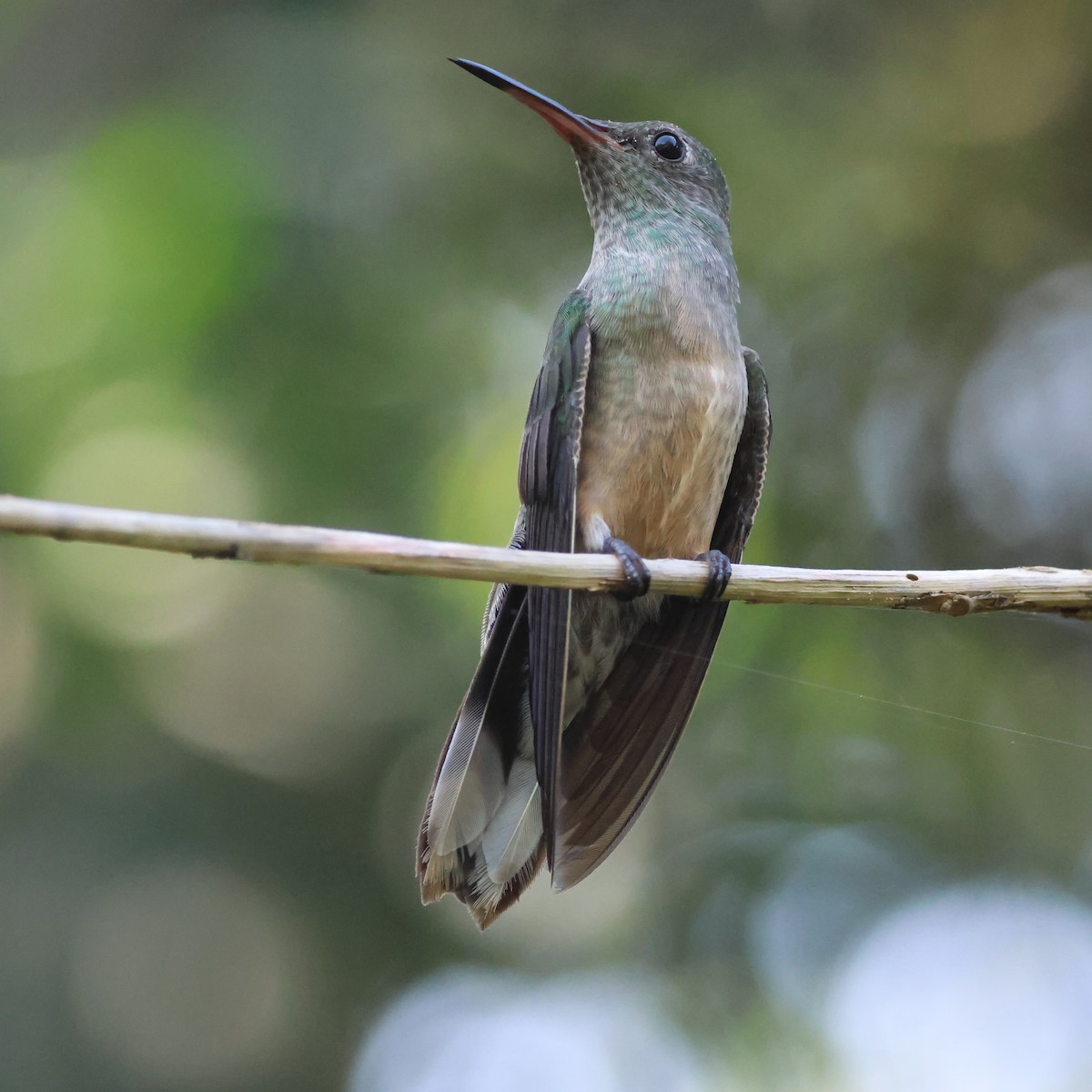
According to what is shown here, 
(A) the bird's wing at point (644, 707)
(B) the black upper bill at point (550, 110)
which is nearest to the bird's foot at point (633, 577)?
(A) the bird's wing at point (644, 707)

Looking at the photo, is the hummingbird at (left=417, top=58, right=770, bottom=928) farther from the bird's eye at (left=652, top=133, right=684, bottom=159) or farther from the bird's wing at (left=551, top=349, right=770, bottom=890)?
the bird's eye at (left=652, top=133, right=684, bottom=159)

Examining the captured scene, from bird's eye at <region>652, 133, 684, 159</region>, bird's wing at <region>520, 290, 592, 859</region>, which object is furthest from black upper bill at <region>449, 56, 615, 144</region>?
bird's wing at <region>520, 290, 592, 859</region>

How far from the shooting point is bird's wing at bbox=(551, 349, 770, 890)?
3688 mm

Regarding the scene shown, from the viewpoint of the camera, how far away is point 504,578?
249 cm

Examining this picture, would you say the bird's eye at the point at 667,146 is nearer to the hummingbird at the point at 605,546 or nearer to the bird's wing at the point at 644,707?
the hummingbird at the point at 605,546

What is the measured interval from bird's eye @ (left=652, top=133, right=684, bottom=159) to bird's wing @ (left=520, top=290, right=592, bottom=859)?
944mm

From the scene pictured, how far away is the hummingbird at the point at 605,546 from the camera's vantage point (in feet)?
11.2

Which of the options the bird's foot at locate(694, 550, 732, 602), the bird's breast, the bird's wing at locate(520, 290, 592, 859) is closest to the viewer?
the bird's foot at locate(694, 550, 732, 602)

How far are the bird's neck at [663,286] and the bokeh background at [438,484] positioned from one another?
4.63 feet

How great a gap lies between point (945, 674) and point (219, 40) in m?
5.07

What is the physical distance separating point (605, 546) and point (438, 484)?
6.36 feet

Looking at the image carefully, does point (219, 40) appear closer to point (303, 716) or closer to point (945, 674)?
point (303, 716)

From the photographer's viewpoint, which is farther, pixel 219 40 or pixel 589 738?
pixel 219 40

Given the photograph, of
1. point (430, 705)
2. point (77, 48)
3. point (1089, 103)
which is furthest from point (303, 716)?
point (1089, 103)
